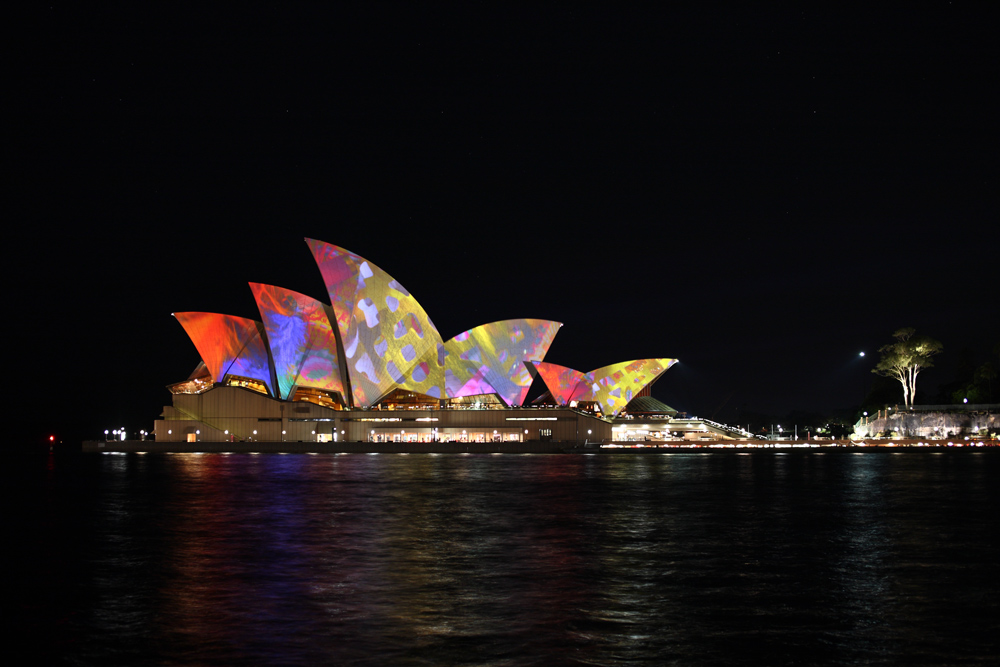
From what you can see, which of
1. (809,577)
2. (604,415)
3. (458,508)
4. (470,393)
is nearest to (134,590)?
(809,577)

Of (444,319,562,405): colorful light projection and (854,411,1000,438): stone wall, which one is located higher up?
(444,319,562,405): colorful light projection

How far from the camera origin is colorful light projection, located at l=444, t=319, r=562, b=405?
2699 inches

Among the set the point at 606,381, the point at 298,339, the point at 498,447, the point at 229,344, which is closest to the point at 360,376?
the point at 298,339

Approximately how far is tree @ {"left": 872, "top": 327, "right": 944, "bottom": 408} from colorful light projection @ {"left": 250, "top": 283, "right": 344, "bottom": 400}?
159 ft

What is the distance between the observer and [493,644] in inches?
375

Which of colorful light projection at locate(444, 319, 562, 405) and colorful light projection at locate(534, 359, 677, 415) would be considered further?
colorful light projection at locate(534, 359, 677, 415)

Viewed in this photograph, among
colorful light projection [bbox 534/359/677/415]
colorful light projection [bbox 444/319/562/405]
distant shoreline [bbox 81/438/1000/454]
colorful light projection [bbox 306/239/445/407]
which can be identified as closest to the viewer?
colorful light projection [bbox 306/239/445/407]

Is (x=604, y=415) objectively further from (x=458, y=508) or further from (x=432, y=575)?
(x=432, y=575)

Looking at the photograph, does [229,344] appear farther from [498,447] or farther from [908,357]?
[908,357]

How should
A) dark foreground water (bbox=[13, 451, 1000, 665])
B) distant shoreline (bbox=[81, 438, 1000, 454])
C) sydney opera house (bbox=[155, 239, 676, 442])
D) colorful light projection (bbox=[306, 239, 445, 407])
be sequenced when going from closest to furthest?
dark foreground water (bbox=[13, 451, 1000, 665]) < colorful light projection (bbox=[306, 239, 445, 407]) < sydney opera house (bbox=[155, 239, 676, 442]) < distant shoreline (bbox=[81, 438, 1000, 454])

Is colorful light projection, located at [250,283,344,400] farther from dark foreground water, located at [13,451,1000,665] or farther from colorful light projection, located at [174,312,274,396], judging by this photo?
dark foreground water, located at [13,451,1000,665]

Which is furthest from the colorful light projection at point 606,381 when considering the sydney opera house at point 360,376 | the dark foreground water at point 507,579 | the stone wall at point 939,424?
the dark foreground water at point 507,579

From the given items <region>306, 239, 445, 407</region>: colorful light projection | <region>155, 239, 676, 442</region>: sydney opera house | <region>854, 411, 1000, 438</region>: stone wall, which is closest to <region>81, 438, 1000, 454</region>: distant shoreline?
<region>155, 239, 676, 442</region>: sydney opera house

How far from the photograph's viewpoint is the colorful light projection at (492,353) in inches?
2699
